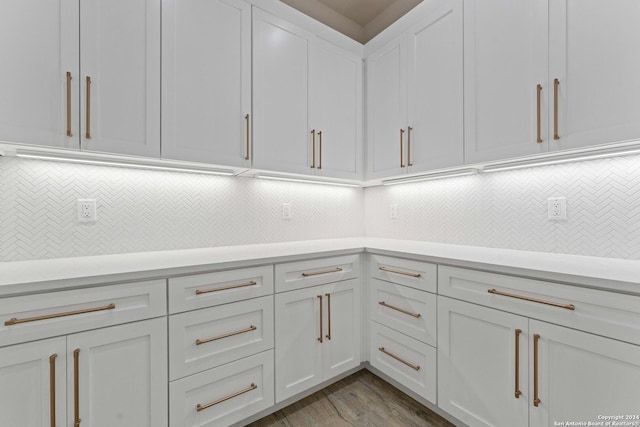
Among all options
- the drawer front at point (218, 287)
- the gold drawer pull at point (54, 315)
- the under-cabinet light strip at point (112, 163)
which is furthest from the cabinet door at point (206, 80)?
the gold drawer pull at point (54, 315)

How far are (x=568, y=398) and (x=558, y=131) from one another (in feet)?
3.65

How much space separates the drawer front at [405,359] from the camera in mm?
1562

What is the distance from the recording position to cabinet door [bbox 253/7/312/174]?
5.76 feet

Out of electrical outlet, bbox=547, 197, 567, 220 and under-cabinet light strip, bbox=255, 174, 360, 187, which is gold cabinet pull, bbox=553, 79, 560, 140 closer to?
electrical outlet, bbox=547, 197, 567, 220

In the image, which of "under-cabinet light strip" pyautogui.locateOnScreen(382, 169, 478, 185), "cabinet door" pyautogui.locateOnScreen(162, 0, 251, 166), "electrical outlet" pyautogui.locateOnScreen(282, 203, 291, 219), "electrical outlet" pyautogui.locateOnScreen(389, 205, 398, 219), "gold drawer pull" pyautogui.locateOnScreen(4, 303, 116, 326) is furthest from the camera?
"electrical outlet" pyautogui.locateOnScreen(389, 205, 398, 219)

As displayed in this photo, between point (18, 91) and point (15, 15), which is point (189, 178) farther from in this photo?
point (15, 15)

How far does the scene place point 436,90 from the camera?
1801mm

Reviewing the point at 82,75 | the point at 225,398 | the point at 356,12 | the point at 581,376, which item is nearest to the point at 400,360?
the point at 581,376

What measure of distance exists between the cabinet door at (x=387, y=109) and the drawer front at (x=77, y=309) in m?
1.64

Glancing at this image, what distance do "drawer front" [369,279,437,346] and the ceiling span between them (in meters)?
2.26


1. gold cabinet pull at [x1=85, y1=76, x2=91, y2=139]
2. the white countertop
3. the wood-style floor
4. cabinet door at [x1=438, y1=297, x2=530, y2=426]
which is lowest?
the wood-style floor

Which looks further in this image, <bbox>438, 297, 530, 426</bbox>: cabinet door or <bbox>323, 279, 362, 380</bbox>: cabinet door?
<bbox>323, 279, 362, 380</bbox>: cabinet door

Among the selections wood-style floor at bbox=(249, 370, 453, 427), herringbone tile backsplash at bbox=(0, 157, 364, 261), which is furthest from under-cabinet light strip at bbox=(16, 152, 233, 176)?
wood-style floor at bbox=(249, 370, 453, 427)

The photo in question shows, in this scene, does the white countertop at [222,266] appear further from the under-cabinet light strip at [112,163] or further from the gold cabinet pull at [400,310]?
the under-cabinet light strip at [112,163]
